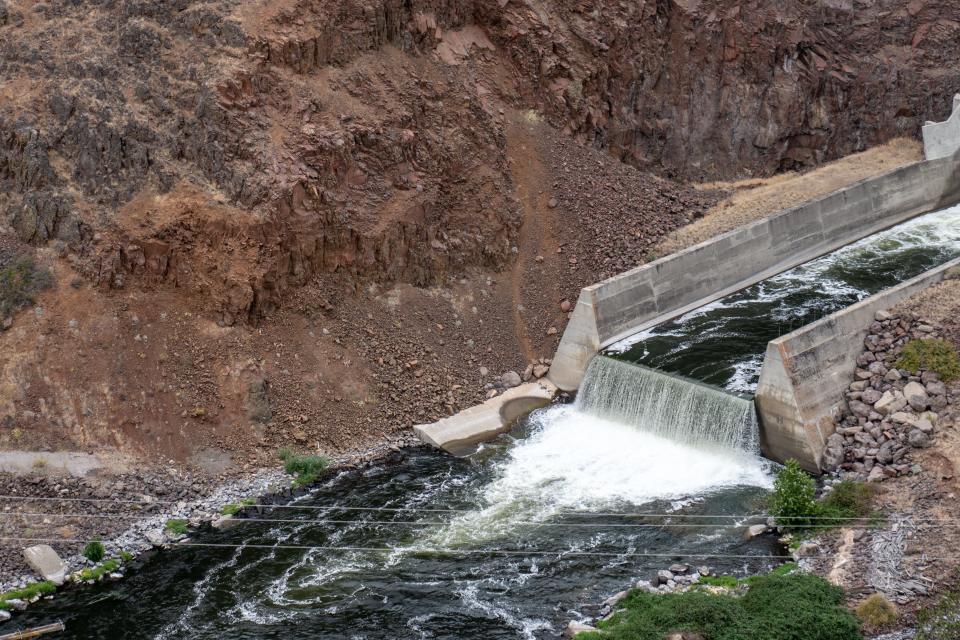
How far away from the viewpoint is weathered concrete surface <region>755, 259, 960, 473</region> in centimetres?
2541

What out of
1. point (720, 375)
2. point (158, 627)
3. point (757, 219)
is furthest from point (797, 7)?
point (158, 627)

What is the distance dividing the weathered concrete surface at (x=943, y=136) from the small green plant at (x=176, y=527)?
2766cm

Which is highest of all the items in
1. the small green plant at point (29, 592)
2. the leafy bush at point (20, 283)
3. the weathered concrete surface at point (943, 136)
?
the leafy bush at point (20, 283)

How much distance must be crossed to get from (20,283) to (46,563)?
26.5ft

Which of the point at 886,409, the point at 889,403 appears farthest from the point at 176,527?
the point at 889,403

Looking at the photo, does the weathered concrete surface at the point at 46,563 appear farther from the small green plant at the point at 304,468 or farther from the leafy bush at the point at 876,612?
the leafy bush at the point at 876,612

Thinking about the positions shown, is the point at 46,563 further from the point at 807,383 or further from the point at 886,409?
the point at 886,409

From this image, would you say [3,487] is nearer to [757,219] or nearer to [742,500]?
[742,500]

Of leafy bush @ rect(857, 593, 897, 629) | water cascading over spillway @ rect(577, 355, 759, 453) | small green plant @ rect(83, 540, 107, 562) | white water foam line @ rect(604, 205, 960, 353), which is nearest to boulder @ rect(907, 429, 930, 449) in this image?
water cascading over spillway @ rect(577, 355, 759, 453)

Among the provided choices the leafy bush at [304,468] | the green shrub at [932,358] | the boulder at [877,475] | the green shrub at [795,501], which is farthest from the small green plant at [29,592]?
the green shrub at [932,358]

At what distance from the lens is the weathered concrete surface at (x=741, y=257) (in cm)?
3012

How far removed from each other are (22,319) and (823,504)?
19500 millimetres

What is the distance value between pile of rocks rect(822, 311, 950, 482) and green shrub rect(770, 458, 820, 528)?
180cm

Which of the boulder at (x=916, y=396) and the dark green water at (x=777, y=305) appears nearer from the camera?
the boulder at (x=916, y=396)
